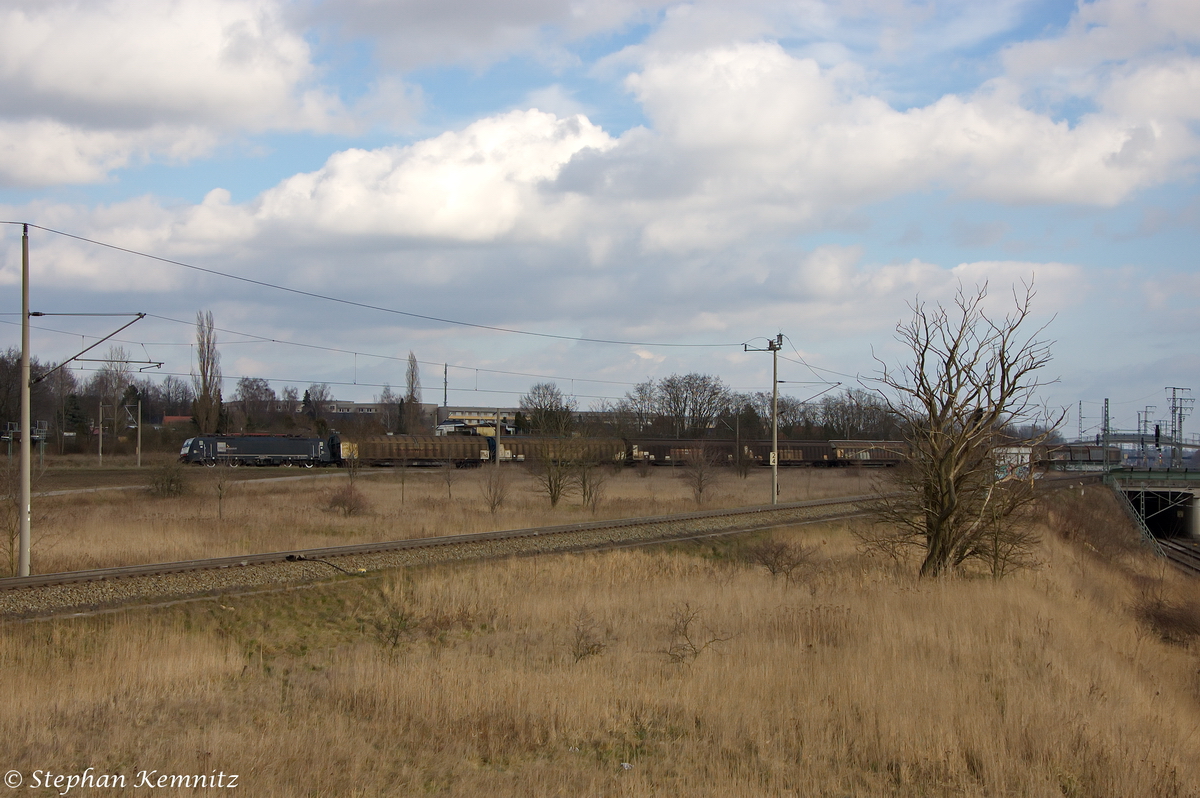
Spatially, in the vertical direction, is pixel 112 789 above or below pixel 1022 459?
below

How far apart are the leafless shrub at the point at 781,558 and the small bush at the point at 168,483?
3032 cm

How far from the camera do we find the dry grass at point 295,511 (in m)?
23.9

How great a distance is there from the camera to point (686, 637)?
12922mm

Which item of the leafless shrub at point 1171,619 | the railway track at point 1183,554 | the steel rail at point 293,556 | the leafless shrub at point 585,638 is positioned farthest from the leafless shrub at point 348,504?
the railway track at point 1183,554

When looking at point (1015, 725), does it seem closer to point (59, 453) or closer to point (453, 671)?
point (453, 671)

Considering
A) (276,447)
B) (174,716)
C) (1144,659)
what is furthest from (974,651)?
(276,447)

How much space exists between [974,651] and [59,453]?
98.1 metres

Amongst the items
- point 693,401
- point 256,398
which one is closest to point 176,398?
point 256,398

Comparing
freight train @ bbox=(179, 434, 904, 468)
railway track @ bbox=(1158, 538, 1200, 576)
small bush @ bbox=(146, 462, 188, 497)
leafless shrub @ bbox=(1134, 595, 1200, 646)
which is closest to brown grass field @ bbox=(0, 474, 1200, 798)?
leafless shrub @ bbox=(1134, 595, 1200, 646)

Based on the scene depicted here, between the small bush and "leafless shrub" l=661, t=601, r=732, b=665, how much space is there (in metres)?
34.6

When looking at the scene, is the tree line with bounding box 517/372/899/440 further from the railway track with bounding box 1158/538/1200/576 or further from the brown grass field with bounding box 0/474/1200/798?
the brown grass field with bounding box 0/474/1200/798

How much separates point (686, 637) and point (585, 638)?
5.68ft

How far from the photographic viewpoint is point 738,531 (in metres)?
29.9

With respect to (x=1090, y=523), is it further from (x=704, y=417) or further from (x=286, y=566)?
(x=704, y=417)
